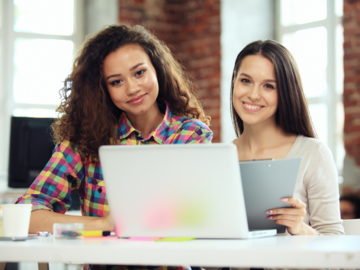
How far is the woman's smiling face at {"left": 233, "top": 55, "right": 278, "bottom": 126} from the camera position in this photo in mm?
1763

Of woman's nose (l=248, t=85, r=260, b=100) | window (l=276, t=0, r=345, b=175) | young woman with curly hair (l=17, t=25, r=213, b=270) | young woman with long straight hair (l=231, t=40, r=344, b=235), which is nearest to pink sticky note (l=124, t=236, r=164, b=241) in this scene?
young woman with curly hair (l=17, t=25, r=213, b=270)

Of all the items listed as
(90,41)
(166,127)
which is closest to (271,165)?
(166,127)

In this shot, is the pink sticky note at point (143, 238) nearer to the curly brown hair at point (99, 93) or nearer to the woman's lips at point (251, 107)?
the curly brown hair at point (99, 93)

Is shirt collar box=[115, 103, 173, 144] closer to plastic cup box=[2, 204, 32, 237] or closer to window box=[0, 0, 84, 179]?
plastic cup box=[2, 204, 32, 237]

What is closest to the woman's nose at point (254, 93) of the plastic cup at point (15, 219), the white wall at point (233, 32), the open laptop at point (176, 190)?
the open laptop at point (176, 190)

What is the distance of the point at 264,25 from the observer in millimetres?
4328

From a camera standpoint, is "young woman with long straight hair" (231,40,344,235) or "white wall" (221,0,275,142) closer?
"young woman with long straight hair" (231,40,344,235)

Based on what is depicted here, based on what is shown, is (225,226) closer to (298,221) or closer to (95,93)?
(298,221)

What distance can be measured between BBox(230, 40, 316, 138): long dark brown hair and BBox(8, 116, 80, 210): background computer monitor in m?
1.12

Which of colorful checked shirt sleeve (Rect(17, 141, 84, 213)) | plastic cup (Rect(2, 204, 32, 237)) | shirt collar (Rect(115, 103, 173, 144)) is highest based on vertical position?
shirt collar (Rect(115, 103, 173, 144))

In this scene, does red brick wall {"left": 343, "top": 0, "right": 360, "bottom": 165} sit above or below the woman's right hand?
above

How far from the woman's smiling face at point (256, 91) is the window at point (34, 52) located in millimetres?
2870

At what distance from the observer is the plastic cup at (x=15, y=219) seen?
42.2 inches

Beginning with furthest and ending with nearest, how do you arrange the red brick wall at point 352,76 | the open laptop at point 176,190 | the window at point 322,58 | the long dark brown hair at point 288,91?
the window at point 322,58 → the red brick wall at point 352,76 → the long dark brown hair at point 288,91 → the open laptop at point 176,190
